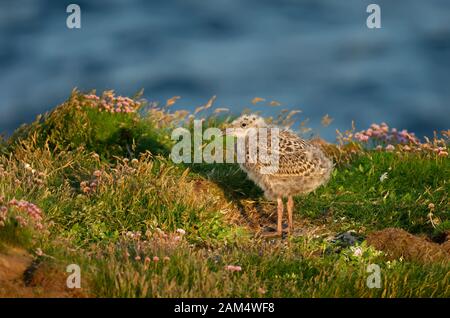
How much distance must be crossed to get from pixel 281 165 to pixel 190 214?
1.34 m

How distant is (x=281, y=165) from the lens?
1132 cm

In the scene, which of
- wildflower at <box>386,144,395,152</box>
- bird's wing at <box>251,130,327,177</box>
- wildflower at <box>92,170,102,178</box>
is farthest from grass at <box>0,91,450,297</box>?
bird's wing at <box>251,130,327,177</box>

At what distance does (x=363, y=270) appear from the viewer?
8.71m

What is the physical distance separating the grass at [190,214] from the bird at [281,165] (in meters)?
0.60

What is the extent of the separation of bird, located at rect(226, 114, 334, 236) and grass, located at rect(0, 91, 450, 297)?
60 cm

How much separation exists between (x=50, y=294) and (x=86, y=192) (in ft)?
11.2

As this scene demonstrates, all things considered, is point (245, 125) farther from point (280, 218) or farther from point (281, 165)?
point (280, 218)

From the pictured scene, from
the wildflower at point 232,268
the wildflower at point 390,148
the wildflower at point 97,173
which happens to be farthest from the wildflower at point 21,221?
the wildflower at point 390,148

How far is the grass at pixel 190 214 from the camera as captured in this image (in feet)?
27.5

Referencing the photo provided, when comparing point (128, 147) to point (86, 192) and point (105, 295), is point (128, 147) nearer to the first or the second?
point (86, 192)

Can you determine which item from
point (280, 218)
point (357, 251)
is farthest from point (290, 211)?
point (357, 251)
